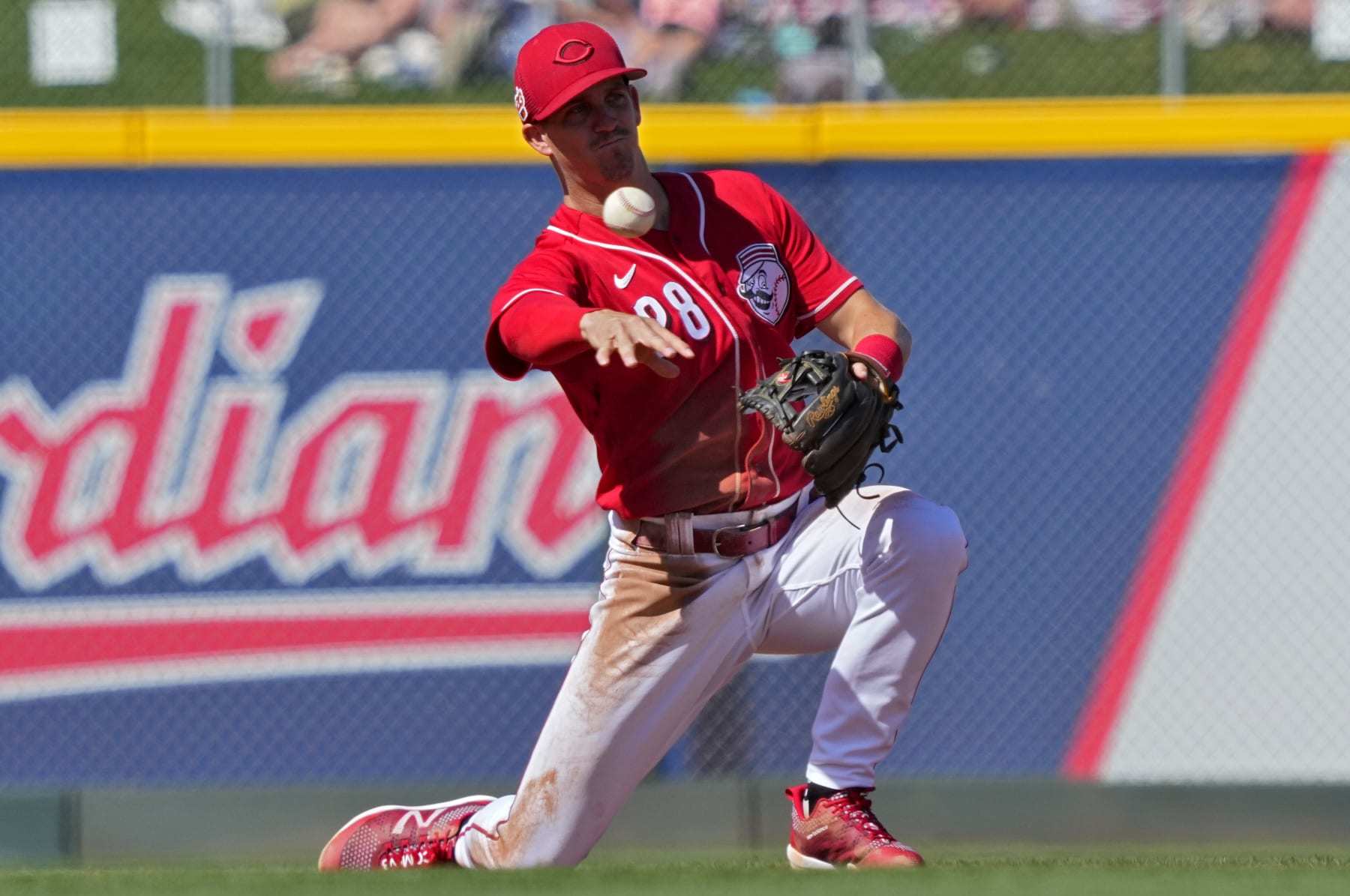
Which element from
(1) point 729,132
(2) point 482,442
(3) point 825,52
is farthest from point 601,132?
A: (3) point 825,52

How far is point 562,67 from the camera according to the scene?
376 centimetres

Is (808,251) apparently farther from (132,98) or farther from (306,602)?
(132,98)

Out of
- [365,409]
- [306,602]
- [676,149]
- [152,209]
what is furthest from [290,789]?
[676,149]

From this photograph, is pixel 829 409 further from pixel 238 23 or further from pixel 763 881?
pixel 238 23

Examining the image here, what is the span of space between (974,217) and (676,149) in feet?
3.67

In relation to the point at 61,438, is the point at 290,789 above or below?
below

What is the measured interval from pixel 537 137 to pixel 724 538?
95 cm

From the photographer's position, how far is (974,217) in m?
6.68

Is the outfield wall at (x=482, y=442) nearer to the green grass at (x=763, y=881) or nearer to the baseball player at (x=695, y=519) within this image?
the baseball player at (x=695, y=519)

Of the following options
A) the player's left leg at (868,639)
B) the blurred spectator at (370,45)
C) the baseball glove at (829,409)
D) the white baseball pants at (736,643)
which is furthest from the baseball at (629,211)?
the blurred spectator at (370,45)

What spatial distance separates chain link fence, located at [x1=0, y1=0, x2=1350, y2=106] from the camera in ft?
21.9

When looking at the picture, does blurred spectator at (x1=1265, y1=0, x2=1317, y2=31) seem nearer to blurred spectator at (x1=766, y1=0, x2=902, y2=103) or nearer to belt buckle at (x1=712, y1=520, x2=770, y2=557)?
blurred spectator at (x1=766, y1=0, x2=902, y2=103)

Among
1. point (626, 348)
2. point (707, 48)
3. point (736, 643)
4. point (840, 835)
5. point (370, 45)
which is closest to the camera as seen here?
point (626, 348)

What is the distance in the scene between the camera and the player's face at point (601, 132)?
381 centimetres
